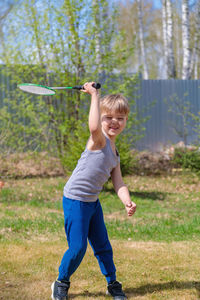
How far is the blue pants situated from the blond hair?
0.72 m

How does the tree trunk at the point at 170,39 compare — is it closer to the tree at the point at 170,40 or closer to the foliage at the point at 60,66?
the tree at the point at 170,40

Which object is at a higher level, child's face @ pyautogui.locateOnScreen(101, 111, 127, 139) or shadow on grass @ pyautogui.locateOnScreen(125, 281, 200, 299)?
child's face @ pyautogui.locateOnScreen(101, 111, 127, 139)

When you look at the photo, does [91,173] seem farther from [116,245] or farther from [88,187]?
[116,245]

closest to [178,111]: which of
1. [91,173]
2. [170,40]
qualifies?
[170,40]

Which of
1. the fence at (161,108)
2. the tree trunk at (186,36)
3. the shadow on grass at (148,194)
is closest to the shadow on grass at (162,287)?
the shadow on grass at (148,194)

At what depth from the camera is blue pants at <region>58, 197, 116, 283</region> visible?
2.82 meters

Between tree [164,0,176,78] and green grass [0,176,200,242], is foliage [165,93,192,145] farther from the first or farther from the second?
green grass [0,176,200,242]

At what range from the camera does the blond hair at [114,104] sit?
9.35 ft

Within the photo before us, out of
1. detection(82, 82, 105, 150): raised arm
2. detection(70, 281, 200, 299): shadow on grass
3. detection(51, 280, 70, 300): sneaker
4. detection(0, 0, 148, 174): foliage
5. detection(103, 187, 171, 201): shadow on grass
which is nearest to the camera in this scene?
detection(82, 82, 105, 150): raised arm

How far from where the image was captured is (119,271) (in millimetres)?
3729

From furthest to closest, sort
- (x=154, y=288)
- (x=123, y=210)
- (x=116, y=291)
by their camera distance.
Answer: (x=123, y=210), (x=154, y=288), (x=116, y=291)

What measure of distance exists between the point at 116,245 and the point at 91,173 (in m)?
1.99

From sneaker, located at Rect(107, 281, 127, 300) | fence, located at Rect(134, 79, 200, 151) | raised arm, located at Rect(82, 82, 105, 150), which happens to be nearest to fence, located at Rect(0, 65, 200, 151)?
fence, located at Rect(134, 79, 200, 151)

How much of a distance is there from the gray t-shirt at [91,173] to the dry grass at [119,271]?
91cm
